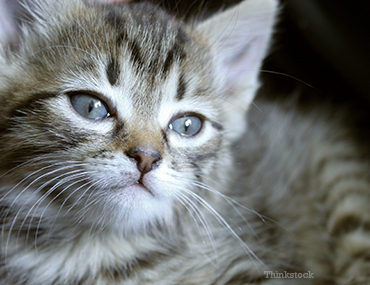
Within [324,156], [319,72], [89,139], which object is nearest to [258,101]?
[319,72]

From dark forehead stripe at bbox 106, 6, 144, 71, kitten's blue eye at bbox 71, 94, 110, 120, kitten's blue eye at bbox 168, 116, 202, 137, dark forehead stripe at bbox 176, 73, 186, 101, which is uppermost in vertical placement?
dark forehead stripe at bbox 106, 6, 144, 71

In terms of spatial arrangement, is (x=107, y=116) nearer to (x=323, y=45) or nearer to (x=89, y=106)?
(x=89, y=106)

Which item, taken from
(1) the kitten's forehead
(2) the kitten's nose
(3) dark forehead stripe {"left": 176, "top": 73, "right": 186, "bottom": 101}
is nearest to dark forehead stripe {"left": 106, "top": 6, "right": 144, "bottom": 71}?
(1) the kitten's forehead

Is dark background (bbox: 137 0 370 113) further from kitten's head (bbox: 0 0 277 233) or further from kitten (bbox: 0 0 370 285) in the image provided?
kitten's head (bbox: 0 0 277 233)

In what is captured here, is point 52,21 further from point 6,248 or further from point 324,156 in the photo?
point 324,156

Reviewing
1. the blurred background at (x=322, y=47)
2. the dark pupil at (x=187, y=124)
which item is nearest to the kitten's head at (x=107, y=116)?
the dark pupil at (x=187, y=124)

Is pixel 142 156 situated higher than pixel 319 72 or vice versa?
pixel 319 72

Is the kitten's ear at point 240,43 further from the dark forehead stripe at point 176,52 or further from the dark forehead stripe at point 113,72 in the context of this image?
the dark forehead stripe at point 113,72
